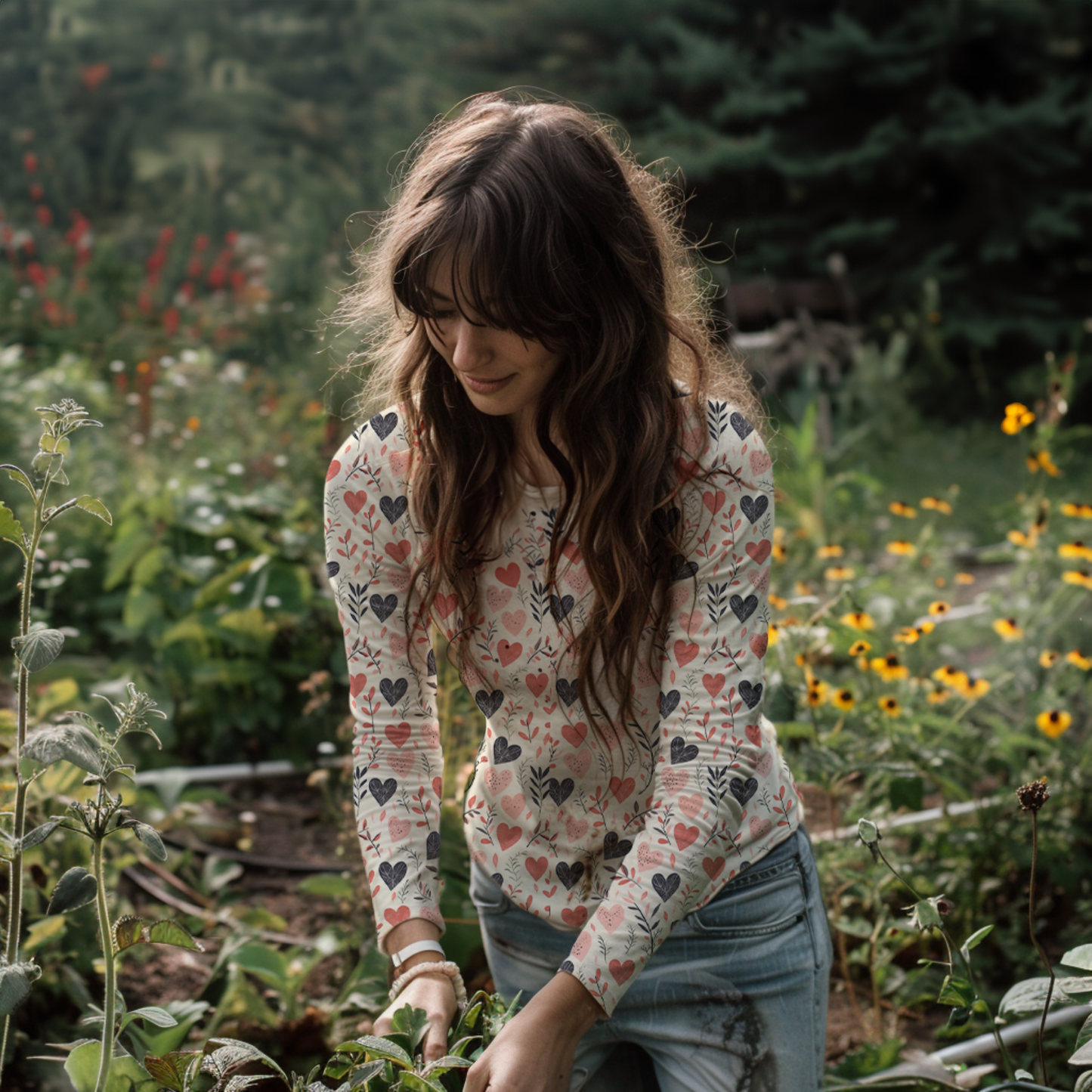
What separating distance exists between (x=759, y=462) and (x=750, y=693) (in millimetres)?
248

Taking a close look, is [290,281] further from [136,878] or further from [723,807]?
[723,807]

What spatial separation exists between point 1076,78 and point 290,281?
4874mm

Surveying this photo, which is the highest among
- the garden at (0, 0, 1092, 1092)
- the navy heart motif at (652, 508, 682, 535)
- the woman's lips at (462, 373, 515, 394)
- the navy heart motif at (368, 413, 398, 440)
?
the woman's lips at (462, 373, 515, 394)

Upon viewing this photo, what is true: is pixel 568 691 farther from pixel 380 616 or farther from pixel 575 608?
pixel 380 616

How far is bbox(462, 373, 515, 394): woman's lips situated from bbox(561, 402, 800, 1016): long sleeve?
218 millimetres

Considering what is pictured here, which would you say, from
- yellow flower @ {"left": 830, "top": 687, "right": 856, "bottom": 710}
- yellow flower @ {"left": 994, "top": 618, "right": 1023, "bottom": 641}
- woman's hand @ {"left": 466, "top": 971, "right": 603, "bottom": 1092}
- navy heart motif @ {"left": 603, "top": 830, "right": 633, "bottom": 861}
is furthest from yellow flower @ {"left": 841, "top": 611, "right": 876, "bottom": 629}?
woman's hand @ {"left": 466, "top": 971, "right": 603, "bottom": 1092}

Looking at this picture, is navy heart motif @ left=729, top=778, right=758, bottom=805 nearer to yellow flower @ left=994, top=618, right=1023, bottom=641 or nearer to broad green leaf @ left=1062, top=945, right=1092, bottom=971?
broad green leaf @ left=1062, top=945, right=1092, bottom=971

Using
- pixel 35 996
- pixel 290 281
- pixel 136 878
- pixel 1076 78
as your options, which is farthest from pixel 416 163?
pixel 1076 78

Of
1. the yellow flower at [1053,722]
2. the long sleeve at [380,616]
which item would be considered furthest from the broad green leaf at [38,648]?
the yellow flower at [1053,722]

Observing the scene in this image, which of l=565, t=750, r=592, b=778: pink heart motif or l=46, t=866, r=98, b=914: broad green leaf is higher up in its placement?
l=46, t=866, r=98, b=914: broad green leaf

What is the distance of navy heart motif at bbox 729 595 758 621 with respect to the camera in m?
1.28

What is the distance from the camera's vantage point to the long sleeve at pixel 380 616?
139 centimetres

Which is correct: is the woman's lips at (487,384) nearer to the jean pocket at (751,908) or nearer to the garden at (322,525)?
the garden at (322,525)

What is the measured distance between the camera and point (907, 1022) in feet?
6.89
